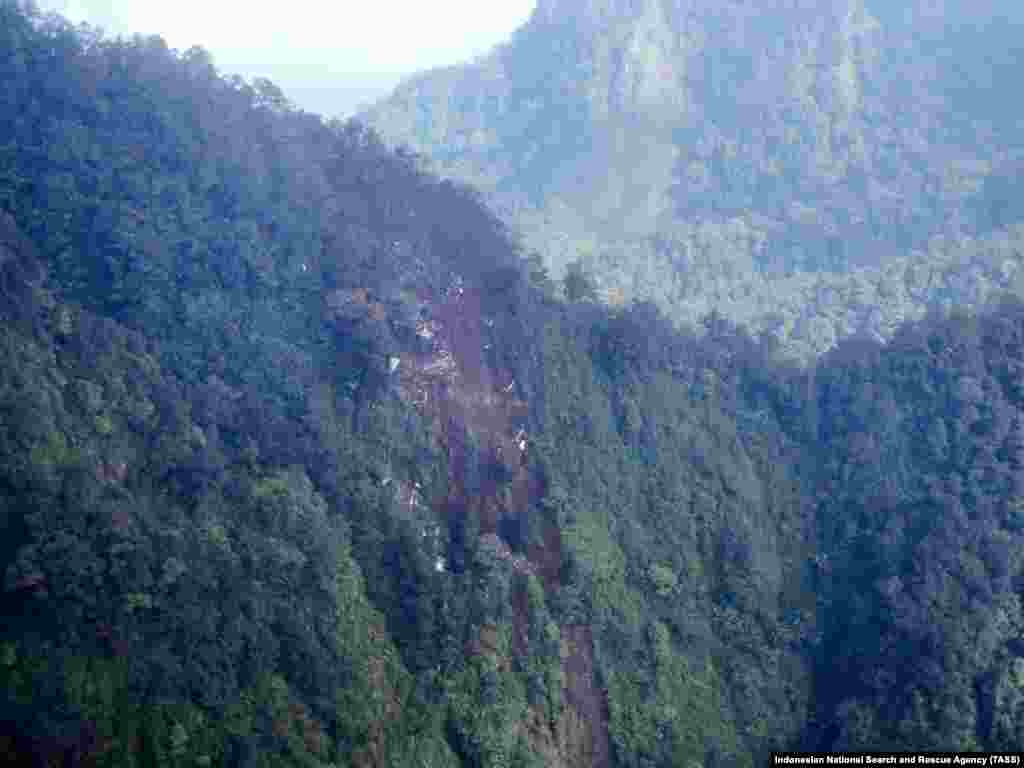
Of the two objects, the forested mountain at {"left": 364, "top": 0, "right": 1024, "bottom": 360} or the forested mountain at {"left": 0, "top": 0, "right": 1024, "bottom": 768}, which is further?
the forested mountain at {"left": 364, "top": 0, "right": 1024, "bottom": 360}

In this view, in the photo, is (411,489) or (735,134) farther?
(735,134)

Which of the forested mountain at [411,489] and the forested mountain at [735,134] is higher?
the forested mountain at [735,134]

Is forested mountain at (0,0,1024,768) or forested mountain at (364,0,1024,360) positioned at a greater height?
forested mountain at (364,0,1024,360)

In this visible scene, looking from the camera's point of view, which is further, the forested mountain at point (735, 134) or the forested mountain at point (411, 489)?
the forested mountain at point (735, 134)

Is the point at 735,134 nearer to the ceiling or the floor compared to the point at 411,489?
nearer to the ceiling
